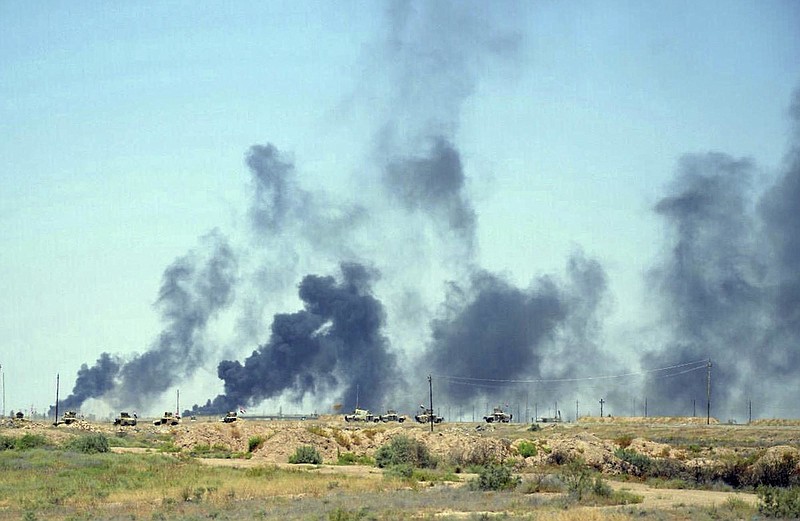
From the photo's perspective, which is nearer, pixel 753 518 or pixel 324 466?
pixel 753 518

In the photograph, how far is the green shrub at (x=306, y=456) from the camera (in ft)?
222

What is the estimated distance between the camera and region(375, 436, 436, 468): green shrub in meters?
62.8

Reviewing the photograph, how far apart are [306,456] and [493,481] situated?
25630 mm

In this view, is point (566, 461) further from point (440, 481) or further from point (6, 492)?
point (6, 492)

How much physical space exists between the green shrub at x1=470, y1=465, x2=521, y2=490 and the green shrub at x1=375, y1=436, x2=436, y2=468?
16.6 metres

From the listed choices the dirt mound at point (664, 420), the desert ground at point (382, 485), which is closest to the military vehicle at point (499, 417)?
the dirt mound at point (664, 420)

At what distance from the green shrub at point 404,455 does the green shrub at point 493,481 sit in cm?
1658

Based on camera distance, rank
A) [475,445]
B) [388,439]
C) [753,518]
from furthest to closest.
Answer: [388,439] → [475,445] → [753,518]

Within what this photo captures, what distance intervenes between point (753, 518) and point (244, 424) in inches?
2413

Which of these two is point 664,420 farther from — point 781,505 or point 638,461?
point 781,505

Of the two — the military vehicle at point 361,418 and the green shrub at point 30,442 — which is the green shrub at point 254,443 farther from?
the military vehicle at point 361,418

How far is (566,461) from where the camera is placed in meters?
60.5

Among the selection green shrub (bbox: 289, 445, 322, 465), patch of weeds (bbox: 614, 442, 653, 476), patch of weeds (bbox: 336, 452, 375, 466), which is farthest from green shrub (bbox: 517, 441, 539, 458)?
green shrub (bbox: 289, 445, 322, 465)

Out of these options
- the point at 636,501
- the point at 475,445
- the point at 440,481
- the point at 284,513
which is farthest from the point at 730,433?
the point at 284,513
